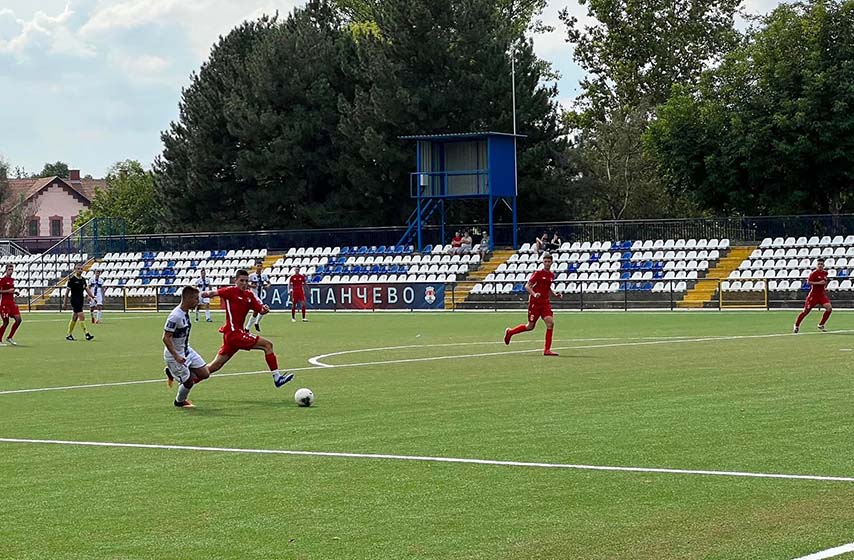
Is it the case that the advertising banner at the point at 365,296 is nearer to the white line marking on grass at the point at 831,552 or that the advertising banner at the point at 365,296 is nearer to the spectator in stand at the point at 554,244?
the spectator in stand at the point at 554,244

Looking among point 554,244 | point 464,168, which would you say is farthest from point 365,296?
point 464,168

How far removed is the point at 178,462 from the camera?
12.1 m

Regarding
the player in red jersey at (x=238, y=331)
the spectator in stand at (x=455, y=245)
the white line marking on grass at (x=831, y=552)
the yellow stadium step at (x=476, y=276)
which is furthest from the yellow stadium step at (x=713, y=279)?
the white line marking on grass at (x=831, y=552)

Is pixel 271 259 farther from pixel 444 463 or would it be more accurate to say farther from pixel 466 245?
pixel 444 463

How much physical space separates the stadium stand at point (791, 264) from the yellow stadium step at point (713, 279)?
1.45ft

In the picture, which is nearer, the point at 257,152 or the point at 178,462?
the point at 178,462

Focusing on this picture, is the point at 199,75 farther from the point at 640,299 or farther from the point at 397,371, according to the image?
the point at 397,371

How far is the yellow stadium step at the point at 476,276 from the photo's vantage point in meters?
52.4

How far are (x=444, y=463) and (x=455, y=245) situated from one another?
46.5 metres

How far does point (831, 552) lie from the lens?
312 inches

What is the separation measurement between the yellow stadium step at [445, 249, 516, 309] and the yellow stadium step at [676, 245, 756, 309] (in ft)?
28.4

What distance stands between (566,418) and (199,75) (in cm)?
6397

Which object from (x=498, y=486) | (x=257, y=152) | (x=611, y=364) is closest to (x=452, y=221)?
(x=257, y=152)

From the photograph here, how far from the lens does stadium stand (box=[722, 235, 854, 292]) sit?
46469 mm
